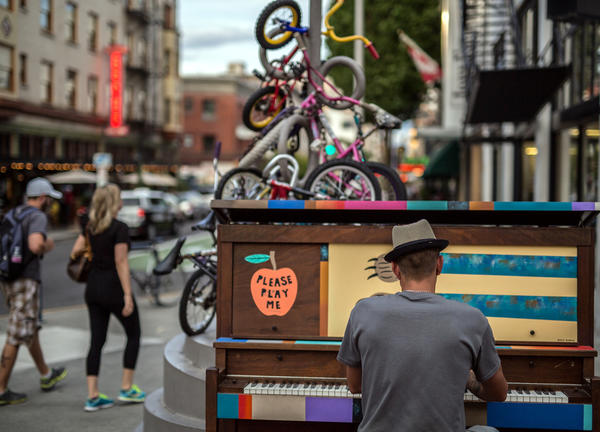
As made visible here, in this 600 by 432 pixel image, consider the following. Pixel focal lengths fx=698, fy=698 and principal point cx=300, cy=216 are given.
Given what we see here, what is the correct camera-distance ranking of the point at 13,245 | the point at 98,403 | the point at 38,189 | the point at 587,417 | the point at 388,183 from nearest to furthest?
the point at 587,417 → the point at 388,183 → the point at 98,403 → the point at 13,245 → the point at 38,189

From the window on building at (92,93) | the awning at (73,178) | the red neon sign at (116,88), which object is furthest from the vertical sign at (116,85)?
the awning at (73,178)

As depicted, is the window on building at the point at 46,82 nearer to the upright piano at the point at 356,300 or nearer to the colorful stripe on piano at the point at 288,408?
the upright piano at the point at 356,300

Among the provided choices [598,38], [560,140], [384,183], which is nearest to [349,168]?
[384,183]

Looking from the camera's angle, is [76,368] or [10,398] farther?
[76,368]

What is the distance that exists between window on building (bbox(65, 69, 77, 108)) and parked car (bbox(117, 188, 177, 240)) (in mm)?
10272

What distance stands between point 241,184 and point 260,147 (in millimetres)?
395

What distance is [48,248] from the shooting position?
271 inches

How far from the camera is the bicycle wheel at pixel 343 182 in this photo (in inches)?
233

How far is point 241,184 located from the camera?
6.64 meters

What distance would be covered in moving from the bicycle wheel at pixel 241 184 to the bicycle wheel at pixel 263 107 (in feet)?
2.02

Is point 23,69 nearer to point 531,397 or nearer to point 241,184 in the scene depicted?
point 241,184

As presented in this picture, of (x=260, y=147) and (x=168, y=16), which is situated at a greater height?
(x=168, y=16)

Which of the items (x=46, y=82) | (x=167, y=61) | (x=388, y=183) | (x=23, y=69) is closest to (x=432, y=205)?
(x=388, y=183)

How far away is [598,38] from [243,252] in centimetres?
871
